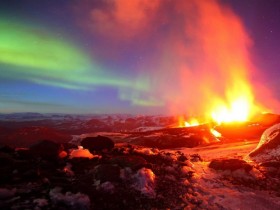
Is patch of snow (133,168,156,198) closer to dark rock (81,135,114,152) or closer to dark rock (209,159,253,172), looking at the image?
dark rock (209,159,253,172)

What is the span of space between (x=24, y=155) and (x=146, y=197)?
28.5ft

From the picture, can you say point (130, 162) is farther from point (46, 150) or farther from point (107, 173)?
point (46, 150)

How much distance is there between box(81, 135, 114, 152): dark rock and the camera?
22.8 m

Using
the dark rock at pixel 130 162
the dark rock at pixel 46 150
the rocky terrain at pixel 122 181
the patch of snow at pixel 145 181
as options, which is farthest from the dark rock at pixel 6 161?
the patch of snow at pixel 145 181

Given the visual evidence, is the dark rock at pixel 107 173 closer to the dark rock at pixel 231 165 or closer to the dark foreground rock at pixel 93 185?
the dark foreground rock at pixel 93 185

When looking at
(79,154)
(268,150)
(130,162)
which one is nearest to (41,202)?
(130,162)

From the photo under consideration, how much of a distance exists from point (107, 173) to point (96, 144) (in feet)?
23.7

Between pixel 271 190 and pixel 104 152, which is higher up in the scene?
pixel 104 152

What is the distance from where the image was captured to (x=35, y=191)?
45.6ft

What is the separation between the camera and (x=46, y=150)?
62.6ft

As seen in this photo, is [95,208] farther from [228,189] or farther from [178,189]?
[228,189]

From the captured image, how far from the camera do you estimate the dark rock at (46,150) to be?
18.7m

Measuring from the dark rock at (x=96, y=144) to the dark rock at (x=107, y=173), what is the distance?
20.8ft

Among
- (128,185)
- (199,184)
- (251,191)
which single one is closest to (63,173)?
(128,185)
